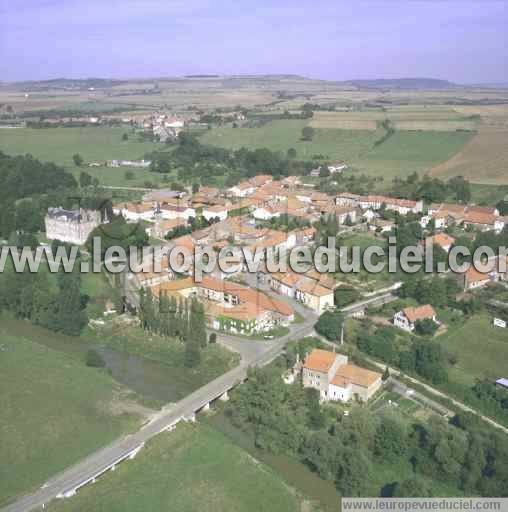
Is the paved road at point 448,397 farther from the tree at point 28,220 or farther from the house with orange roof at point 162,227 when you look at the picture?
the tree at point 28,220

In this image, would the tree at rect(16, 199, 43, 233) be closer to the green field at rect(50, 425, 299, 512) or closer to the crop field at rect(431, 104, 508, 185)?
the green field at rect(50, 425, 299, 512)

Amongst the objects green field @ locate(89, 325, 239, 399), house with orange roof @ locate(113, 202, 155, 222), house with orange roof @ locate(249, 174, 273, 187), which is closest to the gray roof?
house with orange roof @ locate(113, 202, 155, 222)

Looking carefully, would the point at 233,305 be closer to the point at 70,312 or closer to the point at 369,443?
the point at 70,312

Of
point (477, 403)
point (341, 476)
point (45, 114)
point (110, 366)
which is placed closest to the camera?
point (341, 476)

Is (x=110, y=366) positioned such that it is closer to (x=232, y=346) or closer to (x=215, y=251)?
(x=232, y=346)

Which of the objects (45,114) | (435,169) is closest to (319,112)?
(435,169)

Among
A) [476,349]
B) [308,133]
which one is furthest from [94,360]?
[308,133]
